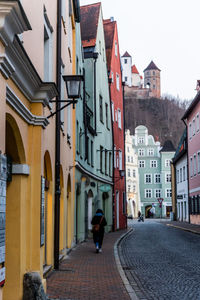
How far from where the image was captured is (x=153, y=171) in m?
83.5

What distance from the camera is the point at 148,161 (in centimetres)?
8306

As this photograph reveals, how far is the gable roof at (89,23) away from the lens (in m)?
27.7

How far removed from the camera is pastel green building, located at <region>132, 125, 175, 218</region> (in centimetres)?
8200

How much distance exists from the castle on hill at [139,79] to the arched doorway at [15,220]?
127 meters

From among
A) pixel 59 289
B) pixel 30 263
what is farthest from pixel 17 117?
pixel 59 289

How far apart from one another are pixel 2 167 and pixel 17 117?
1800mm

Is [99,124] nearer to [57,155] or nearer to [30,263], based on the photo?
[57,155]

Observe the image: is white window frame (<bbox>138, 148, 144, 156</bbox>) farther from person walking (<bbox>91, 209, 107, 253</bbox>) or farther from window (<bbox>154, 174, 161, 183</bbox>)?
person walking (<bbox>91, 209, 107, 253</bbox>)

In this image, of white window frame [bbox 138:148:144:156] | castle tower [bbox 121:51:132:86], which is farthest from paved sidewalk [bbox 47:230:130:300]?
castle tower [bbox 121:51:132:86]

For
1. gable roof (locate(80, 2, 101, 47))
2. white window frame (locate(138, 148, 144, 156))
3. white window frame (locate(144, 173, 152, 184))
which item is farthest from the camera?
white window frame (locate(144, 173, 152, 184))

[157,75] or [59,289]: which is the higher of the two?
[157,75]

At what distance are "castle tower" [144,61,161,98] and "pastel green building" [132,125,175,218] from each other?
204 ft

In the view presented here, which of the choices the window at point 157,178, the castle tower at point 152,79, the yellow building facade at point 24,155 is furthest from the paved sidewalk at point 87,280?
the castle tower at point 152,79

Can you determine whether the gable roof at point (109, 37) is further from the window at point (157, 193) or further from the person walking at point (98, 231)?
the window at point (157, 193)
